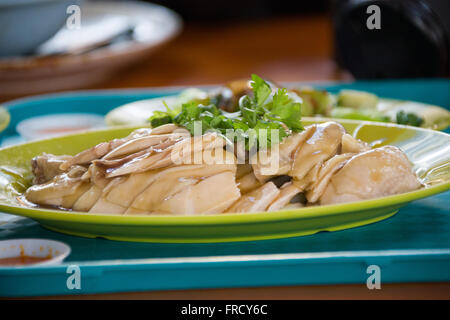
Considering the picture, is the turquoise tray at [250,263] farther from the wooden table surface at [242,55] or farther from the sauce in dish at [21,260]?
the wooden table surface at [242,55]

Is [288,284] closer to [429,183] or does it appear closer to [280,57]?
[429,183]

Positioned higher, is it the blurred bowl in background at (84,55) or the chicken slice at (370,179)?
the blurred bowl in background at (84,55)

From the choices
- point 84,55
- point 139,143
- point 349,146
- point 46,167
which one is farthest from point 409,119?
point 84,55

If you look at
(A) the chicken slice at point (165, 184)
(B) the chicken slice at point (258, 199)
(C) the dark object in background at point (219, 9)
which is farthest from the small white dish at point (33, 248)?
(C) the dark object in background at point (219, 9)

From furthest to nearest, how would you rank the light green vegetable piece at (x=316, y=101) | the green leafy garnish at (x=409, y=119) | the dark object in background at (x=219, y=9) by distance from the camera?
the dark object in background at (x=219, y=9) → the light green vegetable piece at (x=316, y=101) → the green leafy garnish at (x=409, y=119)

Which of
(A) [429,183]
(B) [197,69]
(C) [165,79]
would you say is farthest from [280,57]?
(A) [429,183]
